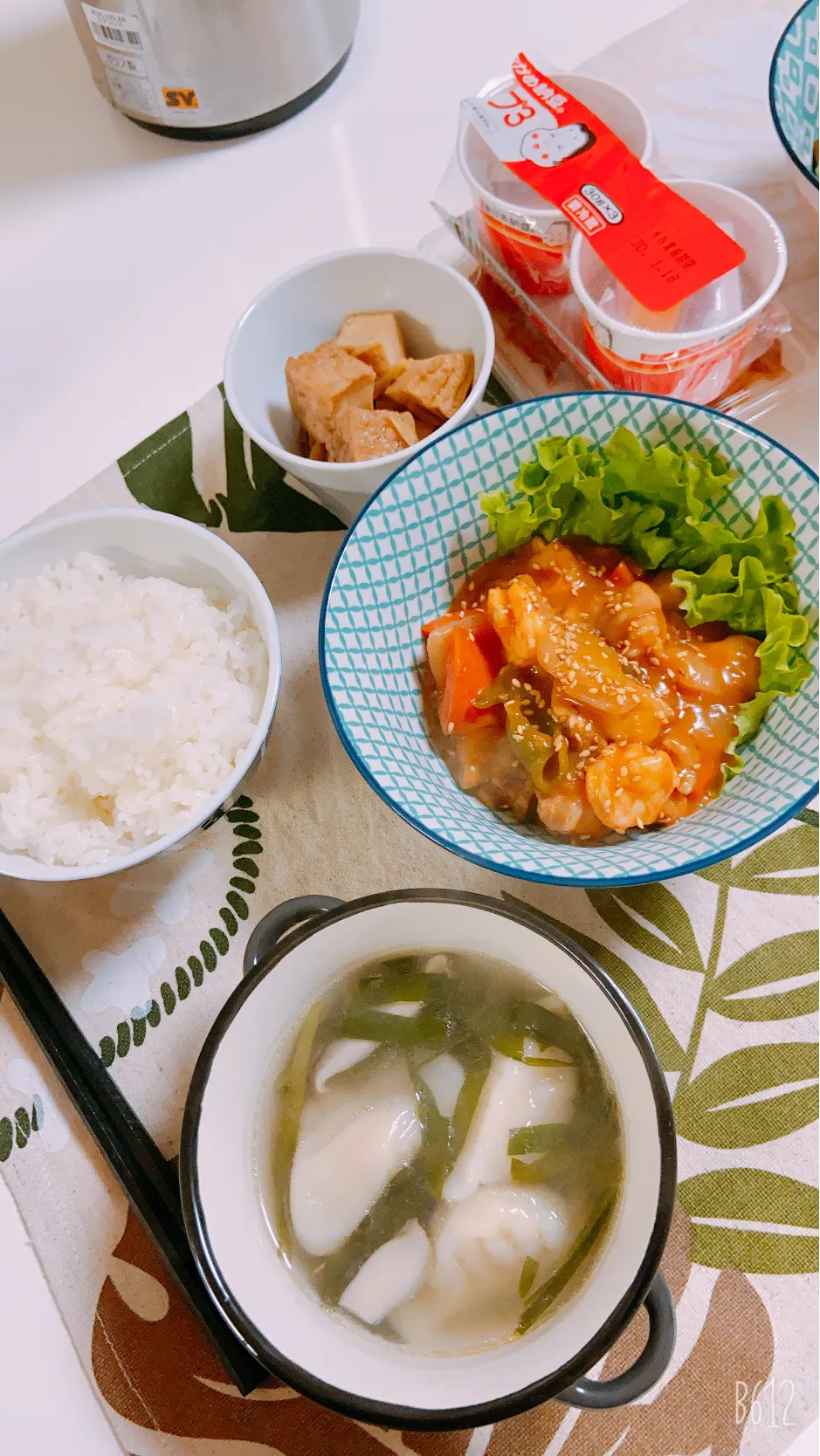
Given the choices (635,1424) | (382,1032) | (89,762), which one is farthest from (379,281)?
(635,1424)

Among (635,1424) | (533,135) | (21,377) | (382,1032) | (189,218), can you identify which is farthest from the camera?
(189,218)

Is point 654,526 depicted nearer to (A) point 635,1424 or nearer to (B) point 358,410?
(B) point 358,410

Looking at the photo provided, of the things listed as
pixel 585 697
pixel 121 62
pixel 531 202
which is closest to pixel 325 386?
pixel 531 202

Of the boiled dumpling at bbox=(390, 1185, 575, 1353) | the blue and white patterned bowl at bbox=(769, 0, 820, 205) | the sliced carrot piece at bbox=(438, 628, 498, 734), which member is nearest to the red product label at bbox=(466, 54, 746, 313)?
the blue and white patterned bowl at bbox=(769, 0, 820, 205)

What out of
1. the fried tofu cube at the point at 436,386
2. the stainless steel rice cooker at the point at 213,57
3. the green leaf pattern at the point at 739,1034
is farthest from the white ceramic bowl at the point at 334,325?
the green leaf pattern at the point at 739,1034

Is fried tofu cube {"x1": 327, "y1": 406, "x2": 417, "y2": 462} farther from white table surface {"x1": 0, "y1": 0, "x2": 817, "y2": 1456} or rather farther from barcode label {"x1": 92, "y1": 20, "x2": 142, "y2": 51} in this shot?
barcode label {"x1": 92, "y1": 20, "x2": 142, "y2": 51}

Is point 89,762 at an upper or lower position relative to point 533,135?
lower
